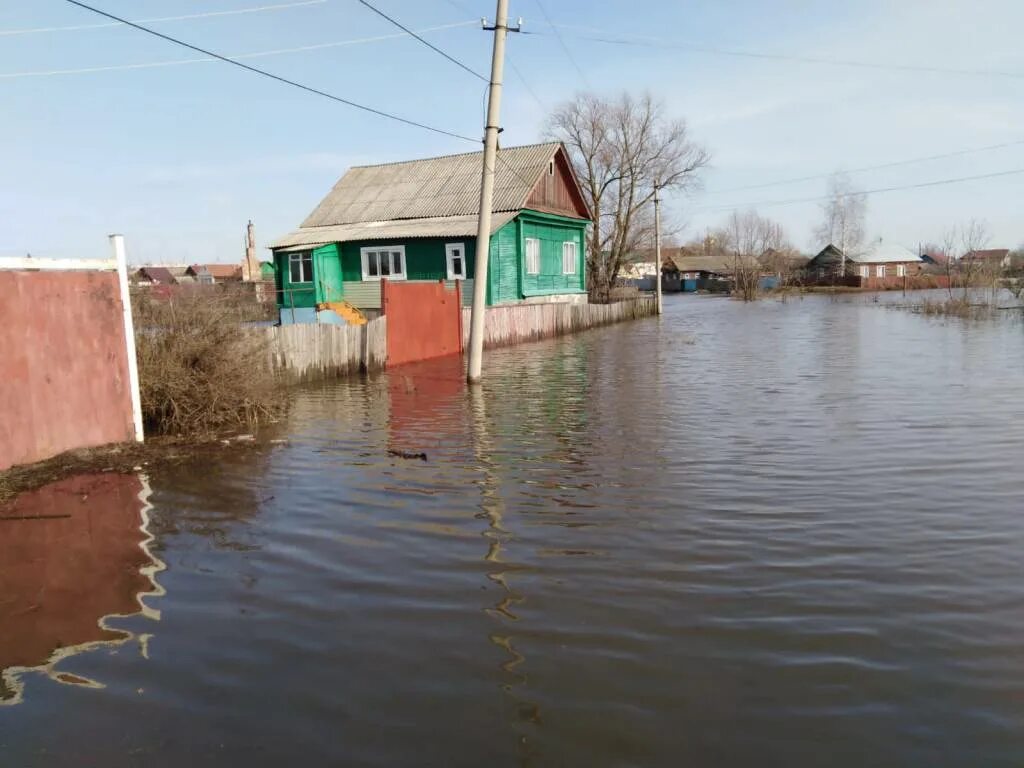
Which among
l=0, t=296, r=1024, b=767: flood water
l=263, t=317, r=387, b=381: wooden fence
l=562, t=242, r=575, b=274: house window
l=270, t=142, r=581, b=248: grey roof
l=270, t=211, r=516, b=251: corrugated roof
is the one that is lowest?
l=0, t=296, r=1024, b=767: flood water

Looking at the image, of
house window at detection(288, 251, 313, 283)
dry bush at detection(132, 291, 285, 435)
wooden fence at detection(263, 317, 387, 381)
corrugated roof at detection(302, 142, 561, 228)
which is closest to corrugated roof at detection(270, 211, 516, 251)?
house window at detection(288, 251, 313, 283)

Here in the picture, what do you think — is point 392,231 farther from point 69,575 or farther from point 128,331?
point 69,575

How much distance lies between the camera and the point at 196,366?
9.73 meters

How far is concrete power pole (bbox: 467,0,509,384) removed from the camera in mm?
13844

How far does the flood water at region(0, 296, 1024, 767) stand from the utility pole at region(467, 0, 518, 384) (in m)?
5.38

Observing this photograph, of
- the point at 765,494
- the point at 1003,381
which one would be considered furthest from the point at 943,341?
the point at 765,494

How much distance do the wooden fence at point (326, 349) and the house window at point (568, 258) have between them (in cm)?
1923

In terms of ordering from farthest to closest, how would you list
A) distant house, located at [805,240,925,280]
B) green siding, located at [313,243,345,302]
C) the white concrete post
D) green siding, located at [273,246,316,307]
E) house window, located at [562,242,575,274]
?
distant house, located at [805,240,925,280] < house window, located at [562,242,575,274] < green siding, located at [273,246,316,307] < green siding, located at [313,243,345,302] < the white concrete post

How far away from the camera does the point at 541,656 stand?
375 centimetres

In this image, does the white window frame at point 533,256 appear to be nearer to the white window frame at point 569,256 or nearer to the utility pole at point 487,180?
the white window frame at point 569,256

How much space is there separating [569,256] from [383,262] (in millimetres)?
9943

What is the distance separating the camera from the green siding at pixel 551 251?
1196 inches

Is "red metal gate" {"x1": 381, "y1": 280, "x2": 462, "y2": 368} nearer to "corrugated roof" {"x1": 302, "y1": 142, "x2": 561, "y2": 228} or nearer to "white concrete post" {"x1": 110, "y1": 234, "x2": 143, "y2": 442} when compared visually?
"white concrete post" {"x1": 110, "y1": 234, "x2": 143, "y2": 442}

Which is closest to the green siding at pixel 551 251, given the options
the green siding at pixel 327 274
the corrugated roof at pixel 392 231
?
the corrugated roof at pixel 392 231
